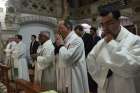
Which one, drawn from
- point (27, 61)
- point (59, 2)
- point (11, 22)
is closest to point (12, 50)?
point (27, 61)

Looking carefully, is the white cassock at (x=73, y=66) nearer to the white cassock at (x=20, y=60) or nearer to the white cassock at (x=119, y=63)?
the white cassock at (x=119, y=63)

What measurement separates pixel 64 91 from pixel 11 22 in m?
7.89

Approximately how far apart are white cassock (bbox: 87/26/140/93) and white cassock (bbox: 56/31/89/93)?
1.39 metres

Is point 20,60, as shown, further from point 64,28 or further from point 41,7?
point 64,28

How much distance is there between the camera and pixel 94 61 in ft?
9.20

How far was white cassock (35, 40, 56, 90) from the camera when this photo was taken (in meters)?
5.12

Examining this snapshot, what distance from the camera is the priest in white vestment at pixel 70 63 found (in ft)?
13.9

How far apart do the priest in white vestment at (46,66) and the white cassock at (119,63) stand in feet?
7.85

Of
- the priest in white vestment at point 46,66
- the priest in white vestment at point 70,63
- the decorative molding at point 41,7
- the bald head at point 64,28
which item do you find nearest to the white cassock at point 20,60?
the decorative molding at point 41,7

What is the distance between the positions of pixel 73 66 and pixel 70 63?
0.11m

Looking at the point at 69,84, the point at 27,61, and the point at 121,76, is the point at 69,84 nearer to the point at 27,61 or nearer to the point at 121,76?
the point at 121,76

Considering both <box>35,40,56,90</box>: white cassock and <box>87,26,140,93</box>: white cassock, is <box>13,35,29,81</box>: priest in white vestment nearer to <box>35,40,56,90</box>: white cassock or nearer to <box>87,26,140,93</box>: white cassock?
<box>35,40,56,90</box>: white cassock

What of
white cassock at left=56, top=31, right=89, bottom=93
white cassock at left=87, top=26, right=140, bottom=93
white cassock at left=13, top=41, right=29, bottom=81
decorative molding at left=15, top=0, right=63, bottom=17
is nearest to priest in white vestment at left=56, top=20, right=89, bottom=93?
white cassock at left=56, top=31, right=89, bottom=93

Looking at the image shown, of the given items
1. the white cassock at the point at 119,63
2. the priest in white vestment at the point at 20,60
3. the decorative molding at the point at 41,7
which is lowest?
the priest in white vestment at the point at 20,60
